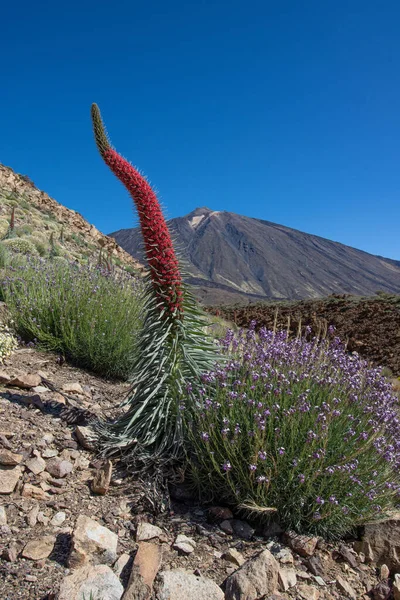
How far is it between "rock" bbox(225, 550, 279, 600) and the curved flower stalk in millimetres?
990

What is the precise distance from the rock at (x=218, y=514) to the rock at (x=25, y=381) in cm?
206

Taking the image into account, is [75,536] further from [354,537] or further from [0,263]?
[0,263]

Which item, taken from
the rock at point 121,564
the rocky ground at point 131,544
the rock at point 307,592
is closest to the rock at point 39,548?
the rocky ground at point 131,544

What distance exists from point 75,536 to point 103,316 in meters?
3.25

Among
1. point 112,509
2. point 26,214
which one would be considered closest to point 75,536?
point 112,509

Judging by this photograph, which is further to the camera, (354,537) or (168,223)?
(168,223)

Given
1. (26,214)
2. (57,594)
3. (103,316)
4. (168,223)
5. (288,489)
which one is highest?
(26,214)

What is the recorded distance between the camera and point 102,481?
9.14 feet

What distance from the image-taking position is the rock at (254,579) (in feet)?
6.85

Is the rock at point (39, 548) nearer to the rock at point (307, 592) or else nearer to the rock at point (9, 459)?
the rock at point (9, 459)

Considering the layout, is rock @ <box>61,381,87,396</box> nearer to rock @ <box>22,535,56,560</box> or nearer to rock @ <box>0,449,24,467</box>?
rock @ <box>0,449,24,467</box>

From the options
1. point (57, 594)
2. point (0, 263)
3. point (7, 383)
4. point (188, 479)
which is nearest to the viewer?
point (57, 594)

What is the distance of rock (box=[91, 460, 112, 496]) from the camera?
2775mm

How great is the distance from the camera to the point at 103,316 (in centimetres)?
529
